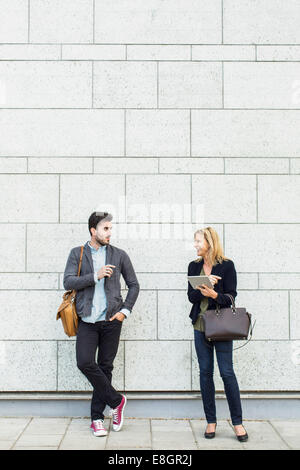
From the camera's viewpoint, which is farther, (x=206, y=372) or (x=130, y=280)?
(x=130, y=280)

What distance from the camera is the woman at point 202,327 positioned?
4613 mm

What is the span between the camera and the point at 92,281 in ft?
15.3

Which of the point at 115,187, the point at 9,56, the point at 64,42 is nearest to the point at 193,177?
the point at 115,187

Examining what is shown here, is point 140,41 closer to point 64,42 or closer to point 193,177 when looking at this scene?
point 64,42

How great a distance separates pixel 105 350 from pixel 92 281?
72 cm

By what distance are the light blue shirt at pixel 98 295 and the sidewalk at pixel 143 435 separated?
109 centimetres

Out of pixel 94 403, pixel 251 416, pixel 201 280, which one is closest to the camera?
pixel 201 280

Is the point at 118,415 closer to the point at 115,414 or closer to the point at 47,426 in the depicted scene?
the point at 115,414

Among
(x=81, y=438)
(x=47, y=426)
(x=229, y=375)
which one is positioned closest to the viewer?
(x=229, y=375)

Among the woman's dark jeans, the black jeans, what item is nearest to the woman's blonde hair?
the woman's dark jeans

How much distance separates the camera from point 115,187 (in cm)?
555

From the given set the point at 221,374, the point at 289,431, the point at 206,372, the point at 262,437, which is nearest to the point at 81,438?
the point at 206,372

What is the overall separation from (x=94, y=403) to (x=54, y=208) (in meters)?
2.05

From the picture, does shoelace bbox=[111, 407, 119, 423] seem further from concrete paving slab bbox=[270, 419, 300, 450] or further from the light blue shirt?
concrete paving slab bbox=[270, 419, 300, 450]
